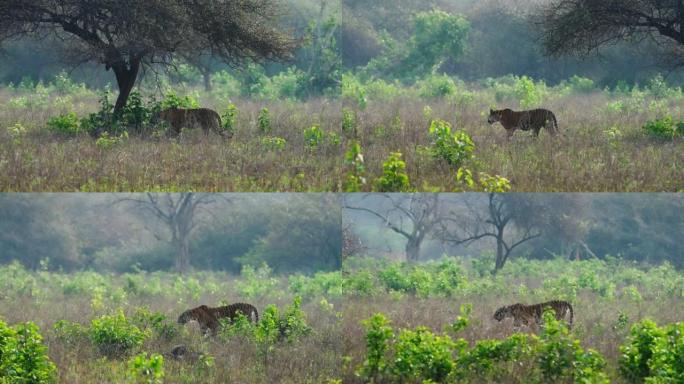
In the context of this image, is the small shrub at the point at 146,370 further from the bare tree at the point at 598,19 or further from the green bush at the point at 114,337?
the bare tree at the point at 598,19

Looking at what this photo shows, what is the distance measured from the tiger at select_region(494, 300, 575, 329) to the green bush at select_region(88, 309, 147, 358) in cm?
Answer: 550

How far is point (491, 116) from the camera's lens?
60.1 ft

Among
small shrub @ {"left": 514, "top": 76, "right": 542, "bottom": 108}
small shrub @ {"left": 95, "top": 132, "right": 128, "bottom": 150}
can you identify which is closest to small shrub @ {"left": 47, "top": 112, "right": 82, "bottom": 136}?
small shrub @ {"left": 95, "top": 132, "right": 128, "bottom": 150}

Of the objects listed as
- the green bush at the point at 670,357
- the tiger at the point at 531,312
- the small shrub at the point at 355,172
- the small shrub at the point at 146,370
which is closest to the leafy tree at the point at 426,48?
the small shrub at the point at 355,172

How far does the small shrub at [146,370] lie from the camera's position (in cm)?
1155

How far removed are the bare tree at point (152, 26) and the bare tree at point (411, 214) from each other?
24.8 ft

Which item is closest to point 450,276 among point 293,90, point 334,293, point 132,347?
point 334,293

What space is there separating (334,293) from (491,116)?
22.0 feet

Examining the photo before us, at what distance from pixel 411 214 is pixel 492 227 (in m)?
1.32

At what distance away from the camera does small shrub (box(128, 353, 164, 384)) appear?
11.6 m

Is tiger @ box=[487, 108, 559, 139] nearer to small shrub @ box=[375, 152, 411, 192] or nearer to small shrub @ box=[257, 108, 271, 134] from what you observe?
small shrub @ box=[375, 152, 411, 192]

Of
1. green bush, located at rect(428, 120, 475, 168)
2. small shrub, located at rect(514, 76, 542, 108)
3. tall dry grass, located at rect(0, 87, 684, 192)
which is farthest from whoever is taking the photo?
small shrub, located at rect(514, 76, 542, 108)

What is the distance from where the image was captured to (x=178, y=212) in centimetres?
1400

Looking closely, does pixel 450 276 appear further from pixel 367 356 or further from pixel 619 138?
pixel 619 138
